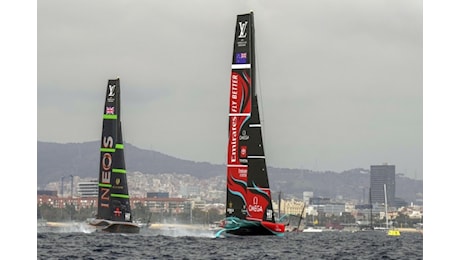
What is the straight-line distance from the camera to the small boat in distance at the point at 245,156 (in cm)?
3466

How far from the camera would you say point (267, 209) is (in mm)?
34781

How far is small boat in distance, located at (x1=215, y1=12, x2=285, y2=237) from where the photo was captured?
34.7 meters

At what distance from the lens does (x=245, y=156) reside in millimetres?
35031

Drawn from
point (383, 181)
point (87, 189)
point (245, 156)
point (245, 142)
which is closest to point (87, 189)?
point (87, 189)

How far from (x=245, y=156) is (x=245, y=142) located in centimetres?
51

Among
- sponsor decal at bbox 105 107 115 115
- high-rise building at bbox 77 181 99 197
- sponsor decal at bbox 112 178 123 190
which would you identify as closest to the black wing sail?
A: sponsor decal at bbox 112 178 123 190

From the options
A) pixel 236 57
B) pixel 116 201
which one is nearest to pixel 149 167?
pixel 116 201

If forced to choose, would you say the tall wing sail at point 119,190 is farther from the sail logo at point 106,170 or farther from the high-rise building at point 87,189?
the high-rise building at point 87,189

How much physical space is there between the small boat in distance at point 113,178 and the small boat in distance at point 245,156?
9.61 meters

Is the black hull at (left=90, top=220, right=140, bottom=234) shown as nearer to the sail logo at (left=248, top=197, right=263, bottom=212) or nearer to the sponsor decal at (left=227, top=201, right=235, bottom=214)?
the sponsor decal at (left=227, top=201, right=235, bottom=214)

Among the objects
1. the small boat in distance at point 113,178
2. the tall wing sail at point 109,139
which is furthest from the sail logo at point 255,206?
the tall wing sail at point 109,139

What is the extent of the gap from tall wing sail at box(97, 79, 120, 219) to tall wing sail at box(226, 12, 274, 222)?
10.5 metres
